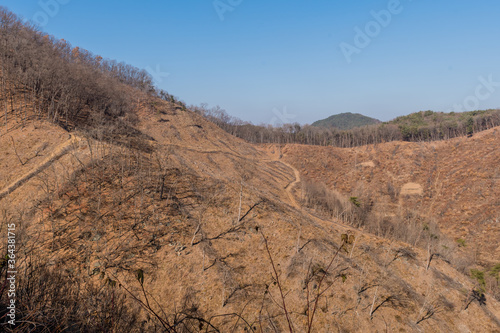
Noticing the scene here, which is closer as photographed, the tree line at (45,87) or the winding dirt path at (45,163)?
the winding dirt path at (45,163)

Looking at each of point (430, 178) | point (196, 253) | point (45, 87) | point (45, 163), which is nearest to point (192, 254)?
point (196, 253)

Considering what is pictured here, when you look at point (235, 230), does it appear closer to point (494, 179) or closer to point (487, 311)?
point (487, 311)

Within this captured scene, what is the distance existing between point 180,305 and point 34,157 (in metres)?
21.7

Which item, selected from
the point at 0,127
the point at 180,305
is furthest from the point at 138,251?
the point at 0,127

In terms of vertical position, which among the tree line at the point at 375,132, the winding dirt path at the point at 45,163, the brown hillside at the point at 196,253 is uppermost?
the tree line at the point at 375,132

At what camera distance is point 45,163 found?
22438mm

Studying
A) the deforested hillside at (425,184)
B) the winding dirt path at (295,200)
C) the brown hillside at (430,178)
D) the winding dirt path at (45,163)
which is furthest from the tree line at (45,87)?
the brown hillside at (430,178)

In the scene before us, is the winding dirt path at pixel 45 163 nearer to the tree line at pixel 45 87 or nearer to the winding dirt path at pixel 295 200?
A: the tree line at pixel 45 87

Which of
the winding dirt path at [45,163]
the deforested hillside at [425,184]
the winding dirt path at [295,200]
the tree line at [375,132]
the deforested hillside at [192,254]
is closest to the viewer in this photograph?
the deforested hillside at [192,254]

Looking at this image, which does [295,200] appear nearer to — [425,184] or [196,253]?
[196,253]

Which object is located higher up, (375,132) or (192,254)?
(375,132)

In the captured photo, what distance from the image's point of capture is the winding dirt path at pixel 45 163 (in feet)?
63.9

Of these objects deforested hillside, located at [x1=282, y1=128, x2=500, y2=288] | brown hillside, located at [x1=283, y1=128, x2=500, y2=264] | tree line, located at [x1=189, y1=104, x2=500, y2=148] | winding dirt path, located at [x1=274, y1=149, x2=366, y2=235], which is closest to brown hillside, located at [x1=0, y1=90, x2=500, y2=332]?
winding dirt path, located at [x1=274, y1=149, x2=366, y2=235]

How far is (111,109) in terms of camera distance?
59.3m
